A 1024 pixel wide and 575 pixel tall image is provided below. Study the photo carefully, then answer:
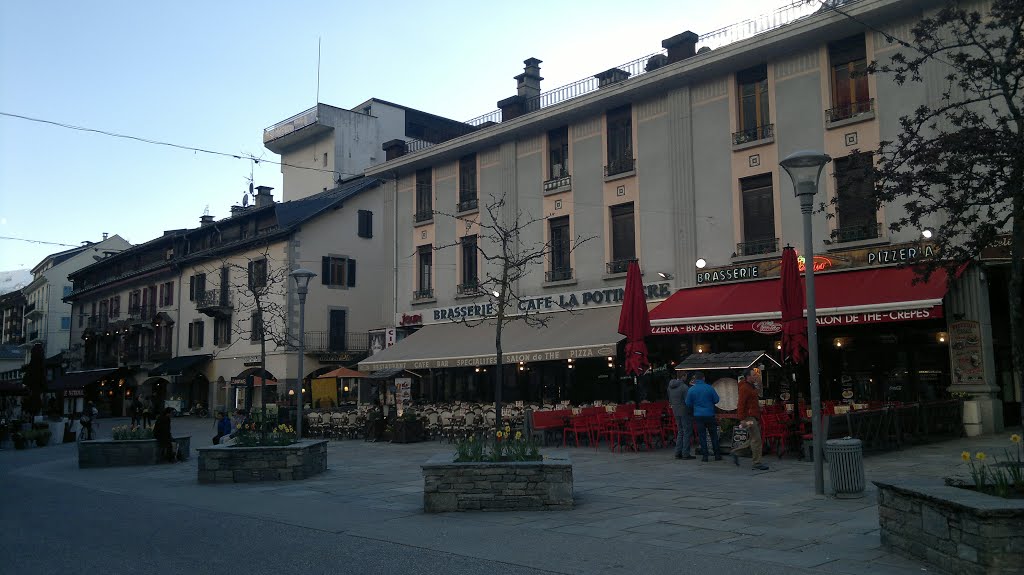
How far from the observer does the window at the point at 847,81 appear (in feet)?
63.1

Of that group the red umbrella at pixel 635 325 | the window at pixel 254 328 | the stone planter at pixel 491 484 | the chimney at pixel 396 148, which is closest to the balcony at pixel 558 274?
the red umbrella at pixel 635 325

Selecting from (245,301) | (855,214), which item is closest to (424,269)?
(245,301)

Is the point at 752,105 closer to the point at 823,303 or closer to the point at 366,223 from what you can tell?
the point at 823,303

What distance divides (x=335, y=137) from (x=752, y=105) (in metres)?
28.3

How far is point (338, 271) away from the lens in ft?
122

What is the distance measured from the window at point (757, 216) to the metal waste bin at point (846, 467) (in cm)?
1106

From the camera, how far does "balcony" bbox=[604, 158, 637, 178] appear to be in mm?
23453

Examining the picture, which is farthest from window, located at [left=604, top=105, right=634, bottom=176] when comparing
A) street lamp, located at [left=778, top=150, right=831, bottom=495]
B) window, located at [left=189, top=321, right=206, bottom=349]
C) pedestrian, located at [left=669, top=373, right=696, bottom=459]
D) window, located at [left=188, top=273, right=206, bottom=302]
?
window, located at [left=189, top=321, right=206, bottom=349]

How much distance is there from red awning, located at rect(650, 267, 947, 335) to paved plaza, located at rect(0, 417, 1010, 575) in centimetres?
285

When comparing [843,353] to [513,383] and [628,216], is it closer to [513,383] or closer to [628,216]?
[628,216]

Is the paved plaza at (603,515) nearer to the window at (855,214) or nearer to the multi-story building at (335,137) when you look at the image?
the window at (855,214)

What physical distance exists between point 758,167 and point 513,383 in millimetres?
10527

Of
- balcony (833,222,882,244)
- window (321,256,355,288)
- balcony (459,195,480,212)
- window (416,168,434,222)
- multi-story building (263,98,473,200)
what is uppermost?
multi-story building (263,98,473,200)

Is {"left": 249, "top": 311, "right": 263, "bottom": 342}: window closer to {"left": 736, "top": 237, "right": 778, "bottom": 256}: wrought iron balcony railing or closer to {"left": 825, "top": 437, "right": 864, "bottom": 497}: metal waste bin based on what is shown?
{"left": 736, "top": 237, "right": 778, "bottom": 256}: wrought iron balcony railing
